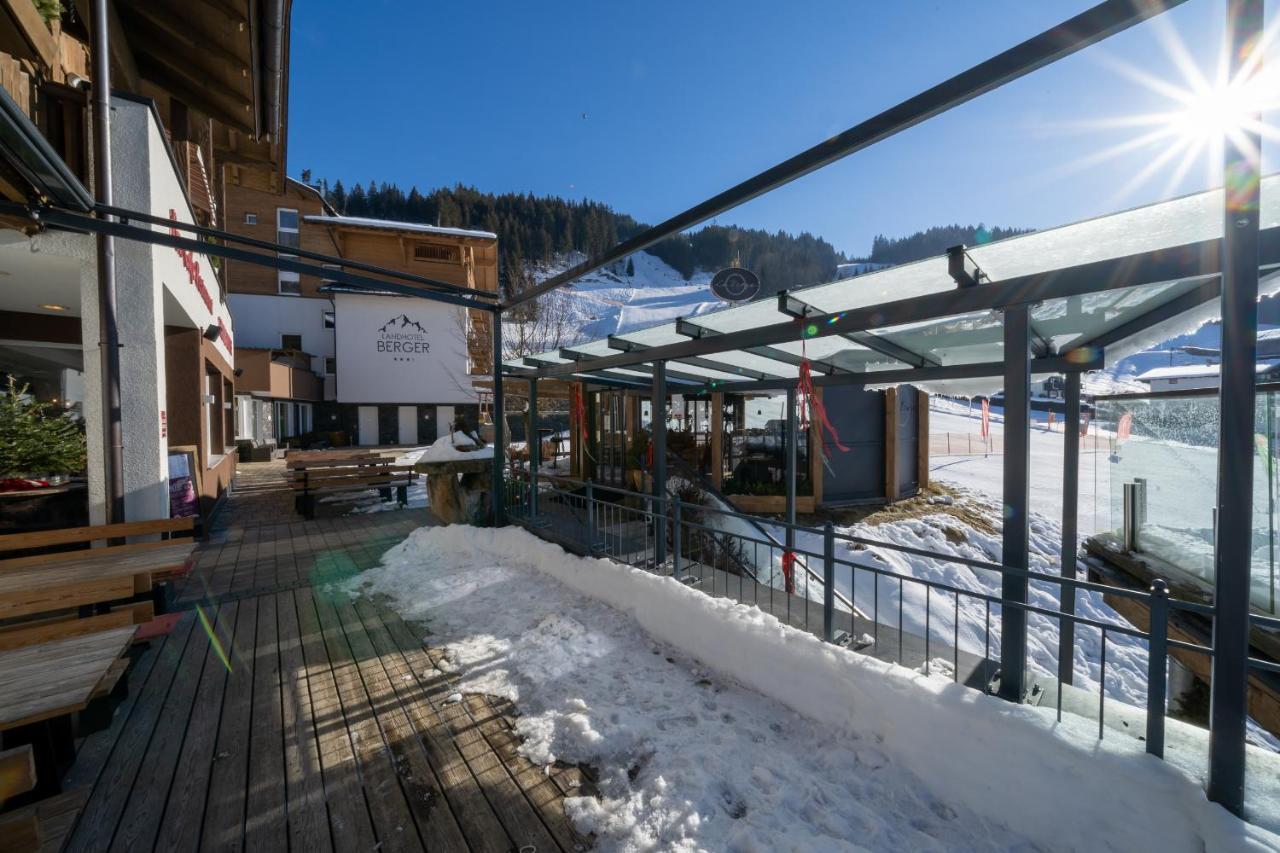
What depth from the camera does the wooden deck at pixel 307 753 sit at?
2105mm

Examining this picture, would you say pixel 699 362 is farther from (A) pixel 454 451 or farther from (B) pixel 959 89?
(A) pixel 454 451

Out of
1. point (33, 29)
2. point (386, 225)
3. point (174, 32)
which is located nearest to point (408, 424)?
point (386, 225)

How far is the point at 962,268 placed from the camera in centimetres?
274

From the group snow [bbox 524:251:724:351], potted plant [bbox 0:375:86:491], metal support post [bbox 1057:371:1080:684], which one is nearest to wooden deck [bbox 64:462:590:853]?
potted plant [bbox 0:375:86:491]

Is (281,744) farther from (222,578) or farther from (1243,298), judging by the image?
(1243,298)

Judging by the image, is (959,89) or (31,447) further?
(31,447)

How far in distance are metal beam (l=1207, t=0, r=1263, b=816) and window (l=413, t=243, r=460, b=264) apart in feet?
84.0

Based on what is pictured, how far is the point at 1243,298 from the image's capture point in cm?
179

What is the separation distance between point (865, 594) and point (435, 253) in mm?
23372

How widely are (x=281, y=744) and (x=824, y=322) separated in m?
4.09

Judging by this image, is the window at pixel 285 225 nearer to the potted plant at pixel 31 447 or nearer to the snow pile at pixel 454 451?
the snow pile at pixel 454 451

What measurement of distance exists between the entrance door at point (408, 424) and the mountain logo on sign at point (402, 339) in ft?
8.24

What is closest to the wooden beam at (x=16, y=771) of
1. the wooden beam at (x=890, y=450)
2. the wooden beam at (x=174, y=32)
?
the wooden beam at (x=174, y=32)

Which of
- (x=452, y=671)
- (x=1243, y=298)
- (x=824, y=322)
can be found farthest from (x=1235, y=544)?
(x=452, y=671)
